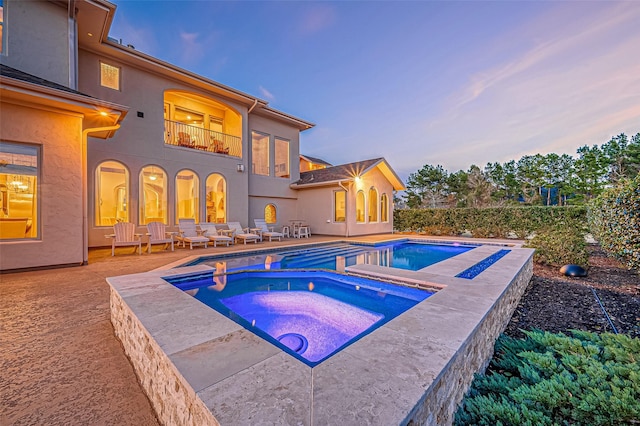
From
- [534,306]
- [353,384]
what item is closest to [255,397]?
[353,384]

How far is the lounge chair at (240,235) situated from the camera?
438 inches

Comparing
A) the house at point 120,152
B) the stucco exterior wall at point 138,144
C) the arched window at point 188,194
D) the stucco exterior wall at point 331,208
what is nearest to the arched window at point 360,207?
the house at point 120,152

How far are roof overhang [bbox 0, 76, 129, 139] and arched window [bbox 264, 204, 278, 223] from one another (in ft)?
28.3

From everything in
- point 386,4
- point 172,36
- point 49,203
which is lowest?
point 49,203

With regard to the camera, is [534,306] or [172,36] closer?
[534,306]

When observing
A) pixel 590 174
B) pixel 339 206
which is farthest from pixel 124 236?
pixel 590 174

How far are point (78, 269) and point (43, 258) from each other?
2.60ft

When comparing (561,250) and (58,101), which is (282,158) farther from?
(561,250)

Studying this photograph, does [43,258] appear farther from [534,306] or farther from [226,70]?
[226,70]

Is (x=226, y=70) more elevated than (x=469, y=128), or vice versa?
(x=226, y=70)

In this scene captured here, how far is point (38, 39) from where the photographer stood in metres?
7.19

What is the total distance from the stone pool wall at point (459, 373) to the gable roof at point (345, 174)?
10633 mm

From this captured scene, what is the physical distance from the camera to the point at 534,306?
475 centimetres

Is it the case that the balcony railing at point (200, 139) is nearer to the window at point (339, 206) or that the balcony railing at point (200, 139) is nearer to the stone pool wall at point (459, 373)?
the window at point (339, 206)
